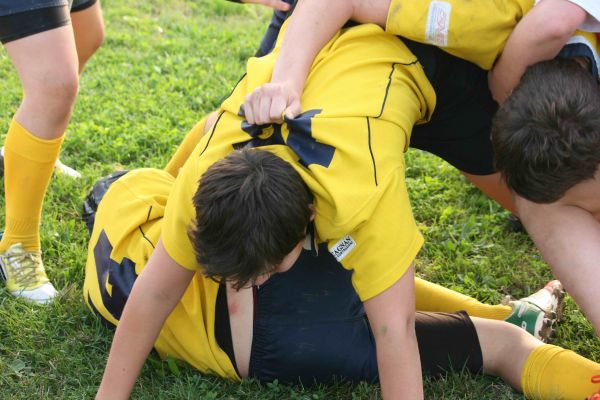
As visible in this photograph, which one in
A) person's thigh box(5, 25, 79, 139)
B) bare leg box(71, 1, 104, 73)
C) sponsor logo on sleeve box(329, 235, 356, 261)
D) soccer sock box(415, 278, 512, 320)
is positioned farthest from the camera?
bare leg box(71, 1, 104, 73)

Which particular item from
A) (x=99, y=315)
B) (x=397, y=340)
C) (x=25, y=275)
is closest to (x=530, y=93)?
(x=397, y=340)

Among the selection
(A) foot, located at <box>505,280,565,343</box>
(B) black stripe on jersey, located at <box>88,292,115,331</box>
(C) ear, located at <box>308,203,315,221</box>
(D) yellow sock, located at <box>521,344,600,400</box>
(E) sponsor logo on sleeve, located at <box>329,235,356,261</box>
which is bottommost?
(B) black stripe on jersey, located at <box>88,292,115,331</box>

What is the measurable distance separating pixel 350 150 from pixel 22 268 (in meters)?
1.40

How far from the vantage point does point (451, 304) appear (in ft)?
8.70

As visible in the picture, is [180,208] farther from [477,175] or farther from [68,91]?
[477,175]

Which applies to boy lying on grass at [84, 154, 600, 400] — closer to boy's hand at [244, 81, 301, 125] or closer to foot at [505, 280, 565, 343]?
foot at [505, 280, 565, 343]

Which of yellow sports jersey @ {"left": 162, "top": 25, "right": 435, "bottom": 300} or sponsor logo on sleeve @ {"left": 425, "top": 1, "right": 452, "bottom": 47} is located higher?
sponsor logo on sleeve @ {"left": 425, "top": 1, "right": 452, "bottom": 47}

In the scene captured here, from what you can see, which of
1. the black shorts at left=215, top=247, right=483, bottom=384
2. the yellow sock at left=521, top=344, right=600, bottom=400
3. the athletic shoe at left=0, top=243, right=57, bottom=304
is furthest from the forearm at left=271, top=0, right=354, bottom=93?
the athletic shoe at left=0, top=243, right=57, bottom=304

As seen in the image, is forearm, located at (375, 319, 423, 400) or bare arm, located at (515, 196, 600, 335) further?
bare arm, located at (515, 196, 600, 335)

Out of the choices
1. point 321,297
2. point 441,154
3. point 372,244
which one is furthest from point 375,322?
point 441,154

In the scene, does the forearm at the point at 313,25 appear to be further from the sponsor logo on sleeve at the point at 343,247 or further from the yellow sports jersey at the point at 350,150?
the sponsor logo on sleeve at the point at 343,247

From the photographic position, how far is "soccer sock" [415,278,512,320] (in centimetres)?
263

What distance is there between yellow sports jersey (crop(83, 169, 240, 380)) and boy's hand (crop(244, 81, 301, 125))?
580 millimetres

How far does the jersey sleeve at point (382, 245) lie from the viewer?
6.20 ft
